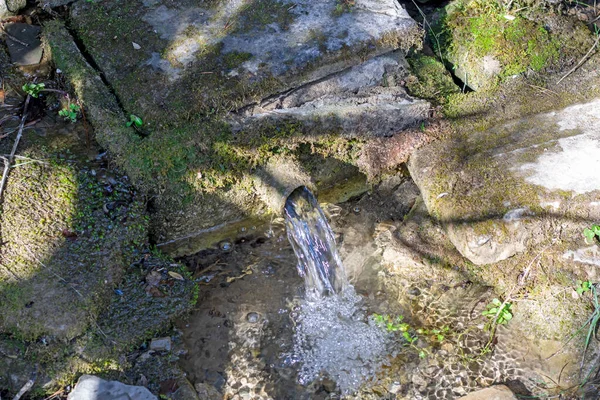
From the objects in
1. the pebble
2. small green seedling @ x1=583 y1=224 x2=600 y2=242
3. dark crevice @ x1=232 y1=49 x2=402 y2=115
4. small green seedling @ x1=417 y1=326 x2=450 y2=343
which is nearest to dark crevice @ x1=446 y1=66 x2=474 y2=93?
dark crevice @ x1=232 y1=49 x2=402 y2=115

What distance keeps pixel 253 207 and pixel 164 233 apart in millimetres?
594

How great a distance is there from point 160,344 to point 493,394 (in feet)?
6.14

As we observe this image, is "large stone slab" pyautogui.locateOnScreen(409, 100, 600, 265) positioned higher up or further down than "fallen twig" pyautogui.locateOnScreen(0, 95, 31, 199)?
further down

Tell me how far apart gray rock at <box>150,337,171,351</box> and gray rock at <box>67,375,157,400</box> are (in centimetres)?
36

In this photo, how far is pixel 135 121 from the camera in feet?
11.9

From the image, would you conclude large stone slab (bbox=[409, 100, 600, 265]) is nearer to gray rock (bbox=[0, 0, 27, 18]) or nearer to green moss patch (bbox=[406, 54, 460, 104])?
green moss patch (bbox=[406, 54, 460, 104])

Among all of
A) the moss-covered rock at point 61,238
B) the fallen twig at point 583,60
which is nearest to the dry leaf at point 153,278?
the moss-covered rock at point 61,238

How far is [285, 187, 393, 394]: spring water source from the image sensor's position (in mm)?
3529

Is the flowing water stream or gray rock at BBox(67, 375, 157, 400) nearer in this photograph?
gray rock at BBox(67, 375, 157, 400)

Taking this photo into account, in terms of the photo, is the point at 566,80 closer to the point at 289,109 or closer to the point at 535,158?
the point at 535,158

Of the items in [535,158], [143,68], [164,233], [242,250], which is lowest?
[242,250]

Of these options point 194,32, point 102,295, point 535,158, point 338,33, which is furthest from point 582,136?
point 102,295

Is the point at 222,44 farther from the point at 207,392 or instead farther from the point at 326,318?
the point at 207,392

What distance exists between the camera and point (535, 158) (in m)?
3.63
